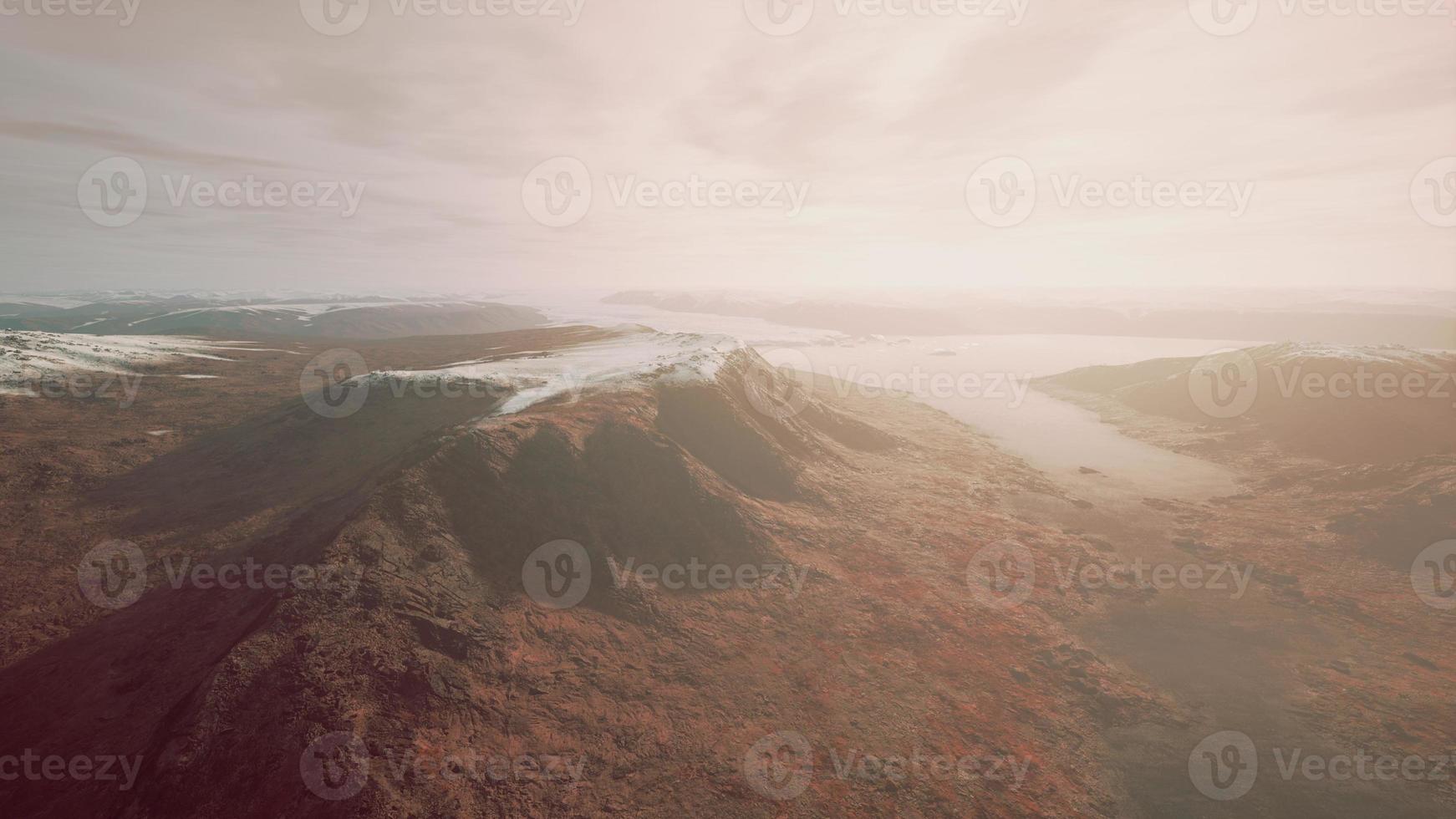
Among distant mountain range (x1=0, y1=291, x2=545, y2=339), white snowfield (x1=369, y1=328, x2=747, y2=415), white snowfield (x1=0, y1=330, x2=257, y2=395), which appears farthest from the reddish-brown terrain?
distant mountain range (x1=0, y1=291, x2=545, y2=339)

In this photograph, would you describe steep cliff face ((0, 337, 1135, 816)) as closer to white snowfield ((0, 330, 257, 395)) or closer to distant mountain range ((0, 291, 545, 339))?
white snowfield ((0, 330, 257, 395))

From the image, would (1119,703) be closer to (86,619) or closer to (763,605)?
(763,605)

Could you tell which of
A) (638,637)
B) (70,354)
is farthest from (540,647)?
(70,354)

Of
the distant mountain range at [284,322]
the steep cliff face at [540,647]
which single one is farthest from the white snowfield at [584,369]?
the distant mountain range at [284,322]

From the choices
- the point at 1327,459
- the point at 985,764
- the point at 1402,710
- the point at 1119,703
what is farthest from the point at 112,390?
the point at 1327,459

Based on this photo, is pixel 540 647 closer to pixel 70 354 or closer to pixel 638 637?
pixel 638 637
